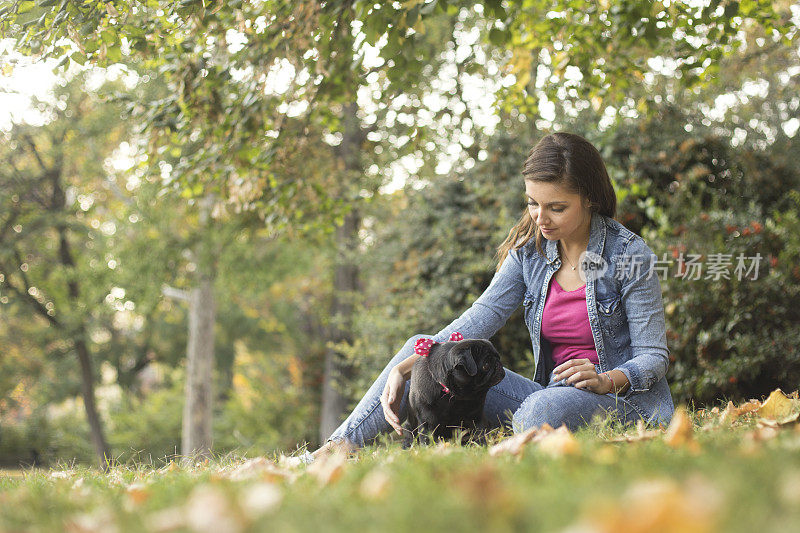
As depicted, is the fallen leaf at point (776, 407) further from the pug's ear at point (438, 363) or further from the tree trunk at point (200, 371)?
the tree trunk at point (200, 371)

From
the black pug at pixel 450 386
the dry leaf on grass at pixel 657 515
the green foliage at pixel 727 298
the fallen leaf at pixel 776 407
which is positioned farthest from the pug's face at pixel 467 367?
the green foliage at pixel 727 298

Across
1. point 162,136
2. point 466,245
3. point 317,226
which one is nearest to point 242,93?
point 162,136

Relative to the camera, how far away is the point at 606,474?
1.49 metres

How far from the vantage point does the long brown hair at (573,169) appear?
3174mm

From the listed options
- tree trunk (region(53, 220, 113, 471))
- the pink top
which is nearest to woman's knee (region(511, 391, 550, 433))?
the pink top

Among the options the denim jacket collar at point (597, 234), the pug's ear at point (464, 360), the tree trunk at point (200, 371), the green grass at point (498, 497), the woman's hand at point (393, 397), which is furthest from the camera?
the tree trunk at point (200, 371)

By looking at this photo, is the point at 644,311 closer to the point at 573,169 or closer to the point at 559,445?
the point at 573,169

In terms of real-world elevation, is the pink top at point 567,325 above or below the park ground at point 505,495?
below

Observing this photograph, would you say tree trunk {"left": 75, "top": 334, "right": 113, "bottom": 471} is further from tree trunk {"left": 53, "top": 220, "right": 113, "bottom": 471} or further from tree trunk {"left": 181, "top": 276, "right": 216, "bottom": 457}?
tree trunk {"left": 181, "top": 276, "right": 216, "bottom": 457}

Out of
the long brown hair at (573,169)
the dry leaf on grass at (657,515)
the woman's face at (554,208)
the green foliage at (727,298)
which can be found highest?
the long brown hair at (573,169)

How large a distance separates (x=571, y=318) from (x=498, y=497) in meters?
2.23

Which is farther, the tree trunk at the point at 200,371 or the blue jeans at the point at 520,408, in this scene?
the tree trunk at the point at 200,371

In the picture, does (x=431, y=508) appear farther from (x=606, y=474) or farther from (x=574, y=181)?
(x=574, y=181)

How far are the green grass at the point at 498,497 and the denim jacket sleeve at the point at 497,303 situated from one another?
1.38 metres
